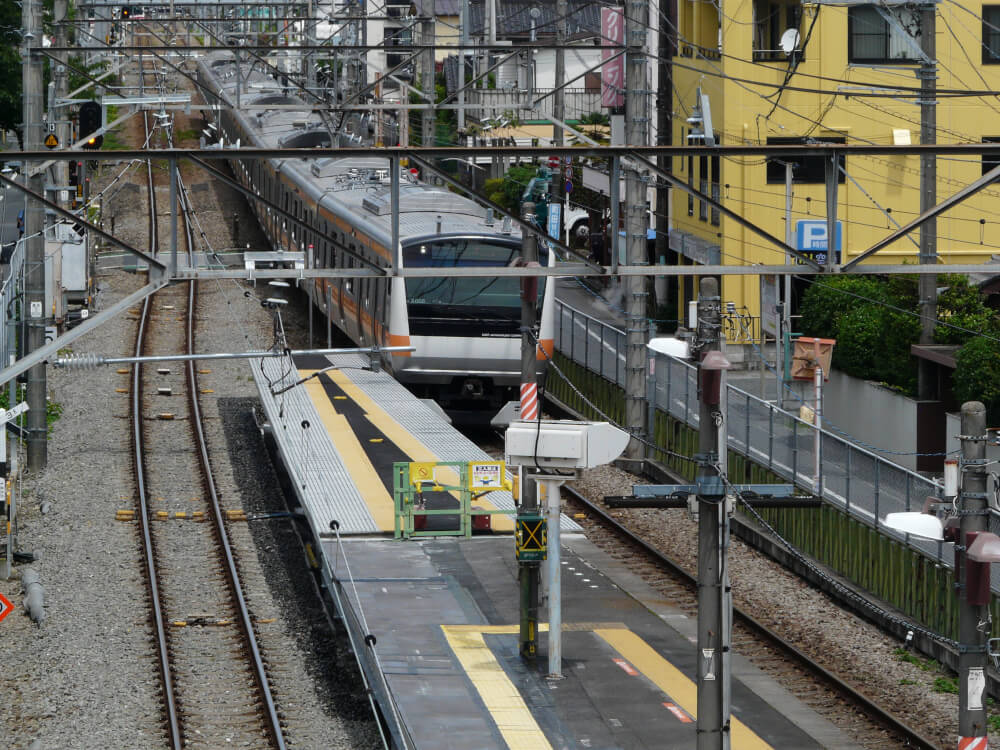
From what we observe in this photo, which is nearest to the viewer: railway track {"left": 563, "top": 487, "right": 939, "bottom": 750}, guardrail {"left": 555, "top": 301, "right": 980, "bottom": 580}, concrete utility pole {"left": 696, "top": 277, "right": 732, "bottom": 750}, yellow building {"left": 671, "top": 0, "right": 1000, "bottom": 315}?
concrete utility pole {"left": 696, "top": 277, "right": 732, "bottom": 750}

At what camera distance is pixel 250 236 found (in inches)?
1688

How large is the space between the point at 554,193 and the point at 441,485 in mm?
16678

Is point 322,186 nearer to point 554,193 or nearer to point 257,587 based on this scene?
point 554,193

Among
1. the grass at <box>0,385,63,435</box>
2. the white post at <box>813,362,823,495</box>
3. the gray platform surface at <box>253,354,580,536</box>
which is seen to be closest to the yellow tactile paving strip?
the gray platform surface at <box>253,354,580,536</box>

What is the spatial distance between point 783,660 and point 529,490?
10.1ft

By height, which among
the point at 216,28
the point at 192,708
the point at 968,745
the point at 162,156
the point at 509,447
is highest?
the point at 216,28

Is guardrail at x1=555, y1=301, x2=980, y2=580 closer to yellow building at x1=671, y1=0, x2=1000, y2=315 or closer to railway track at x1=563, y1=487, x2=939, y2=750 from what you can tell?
railway track at x1=563, y1=487, x2=939, y2=750

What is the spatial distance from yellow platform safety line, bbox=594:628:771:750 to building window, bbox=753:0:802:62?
17563 millimetres

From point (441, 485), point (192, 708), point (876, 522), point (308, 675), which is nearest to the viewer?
point (192, 708)

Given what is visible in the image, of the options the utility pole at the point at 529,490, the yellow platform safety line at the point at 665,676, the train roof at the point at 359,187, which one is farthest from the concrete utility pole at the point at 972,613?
the train roof at the point at 359,187

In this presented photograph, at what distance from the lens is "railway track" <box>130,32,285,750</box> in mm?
13523

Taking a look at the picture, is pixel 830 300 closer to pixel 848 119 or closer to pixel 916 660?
pixel 848 119

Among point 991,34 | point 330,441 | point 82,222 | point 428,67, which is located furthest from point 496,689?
point 991,34

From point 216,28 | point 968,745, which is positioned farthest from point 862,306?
point 216,28
